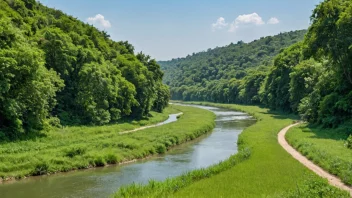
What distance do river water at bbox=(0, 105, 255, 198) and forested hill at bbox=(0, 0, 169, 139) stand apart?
11.2 m

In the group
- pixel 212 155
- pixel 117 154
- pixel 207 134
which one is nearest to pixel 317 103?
pixel 207 134

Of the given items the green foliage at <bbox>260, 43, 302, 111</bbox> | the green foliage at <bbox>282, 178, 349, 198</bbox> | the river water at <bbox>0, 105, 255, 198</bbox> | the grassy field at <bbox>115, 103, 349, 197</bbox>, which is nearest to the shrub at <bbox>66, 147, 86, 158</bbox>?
the river water at <bbox>0, 105, 255, 198</bbox>

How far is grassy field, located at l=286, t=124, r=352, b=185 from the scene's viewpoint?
24441 millimetres

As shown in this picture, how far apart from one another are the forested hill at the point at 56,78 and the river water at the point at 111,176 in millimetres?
11200

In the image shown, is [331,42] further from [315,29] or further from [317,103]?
[317,103]

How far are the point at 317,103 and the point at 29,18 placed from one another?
4857 cm

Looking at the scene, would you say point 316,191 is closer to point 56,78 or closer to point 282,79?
point 56,78

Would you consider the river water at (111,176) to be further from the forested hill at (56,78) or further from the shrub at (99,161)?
the forested hill at (56,78)

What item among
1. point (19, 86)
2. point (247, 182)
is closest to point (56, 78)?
point (19, 86)

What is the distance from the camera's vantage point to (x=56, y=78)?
48.4 meters

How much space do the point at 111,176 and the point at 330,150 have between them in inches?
731

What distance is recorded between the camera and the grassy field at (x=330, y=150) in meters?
24.4

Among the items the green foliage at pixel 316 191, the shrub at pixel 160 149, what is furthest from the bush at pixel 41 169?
the green foliage at pixel 316 191

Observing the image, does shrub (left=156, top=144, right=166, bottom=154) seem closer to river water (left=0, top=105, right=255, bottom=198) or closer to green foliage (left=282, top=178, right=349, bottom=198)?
river water (left=0, top=105, right=255, bottom=198)
